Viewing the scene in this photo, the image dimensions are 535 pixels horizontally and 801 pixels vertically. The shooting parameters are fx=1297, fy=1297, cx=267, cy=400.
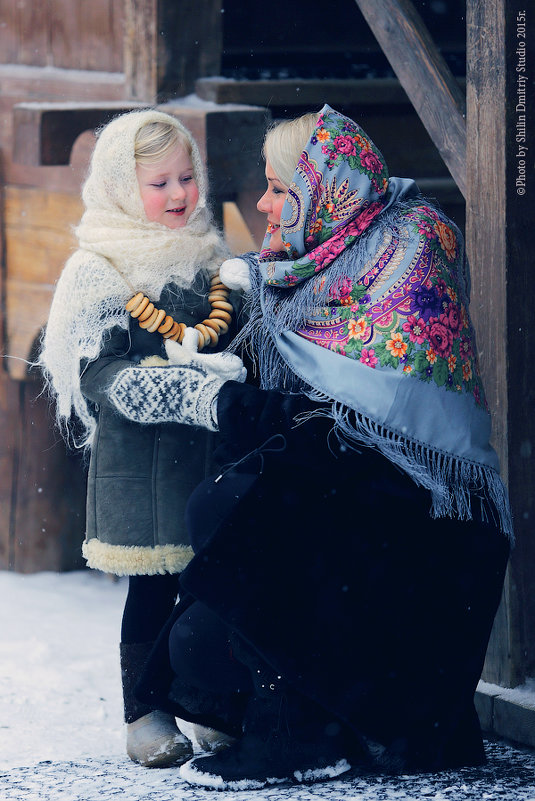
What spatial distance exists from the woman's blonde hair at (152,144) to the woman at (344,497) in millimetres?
302

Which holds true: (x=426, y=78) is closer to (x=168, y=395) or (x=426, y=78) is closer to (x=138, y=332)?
(x=138, y=332)

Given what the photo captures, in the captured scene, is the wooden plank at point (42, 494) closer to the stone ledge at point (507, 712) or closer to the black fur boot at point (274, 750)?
the stone ledge at point (507, 712)

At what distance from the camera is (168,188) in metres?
3.45

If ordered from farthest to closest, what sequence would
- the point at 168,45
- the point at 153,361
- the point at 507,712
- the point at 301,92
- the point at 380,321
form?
the point at 301,92, the point at 168,45, the point at 507,712, the point at 153,361, the point at 380,321

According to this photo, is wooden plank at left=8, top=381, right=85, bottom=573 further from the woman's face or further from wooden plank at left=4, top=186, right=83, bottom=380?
the woman's face

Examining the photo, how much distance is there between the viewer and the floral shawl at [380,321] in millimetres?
3115

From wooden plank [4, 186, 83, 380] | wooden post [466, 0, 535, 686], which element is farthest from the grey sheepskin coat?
wooden plank [4, 186, 83, 380]

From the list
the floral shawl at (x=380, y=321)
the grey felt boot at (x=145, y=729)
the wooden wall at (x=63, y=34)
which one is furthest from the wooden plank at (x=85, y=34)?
the grey felt boot at (x=145, y=729)

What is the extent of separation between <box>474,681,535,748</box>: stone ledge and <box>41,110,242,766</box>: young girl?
88 centimetres

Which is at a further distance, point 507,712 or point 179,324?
point 507,712

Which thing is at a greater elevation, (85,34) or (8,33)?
(8,33)

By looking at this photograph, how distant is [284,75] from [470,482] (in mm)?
3092

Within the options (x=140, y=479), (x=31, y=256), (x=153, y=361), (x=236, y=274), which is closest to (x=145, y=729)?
(x=140, y=479)

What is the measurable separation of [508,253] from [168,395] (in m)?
1.05
